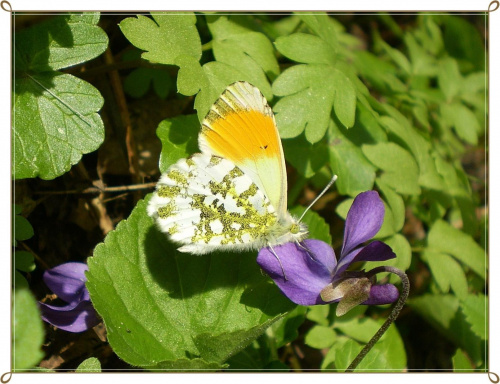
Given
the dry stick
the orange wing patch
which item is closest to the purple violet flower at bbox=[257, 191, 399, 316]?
the orange wing patch

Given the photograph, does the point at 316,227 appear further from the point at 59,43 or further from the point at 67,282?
the point at 59,43

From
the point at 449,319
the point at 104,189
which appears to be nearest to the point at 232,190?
the point at 104,189

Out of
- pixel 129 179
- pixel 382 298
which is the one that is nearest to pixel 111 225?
pixel 129 179

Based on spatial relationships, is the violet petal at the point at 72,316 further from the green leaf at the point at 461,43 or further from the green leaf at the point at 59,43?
Result: the green leaf at the point at 461,43

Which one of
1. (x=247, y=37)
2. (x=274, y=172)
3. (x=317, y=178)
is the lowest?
(x=317, y=178)

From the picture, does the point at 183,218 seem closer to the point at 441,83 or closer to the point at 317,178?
the point at 317,178

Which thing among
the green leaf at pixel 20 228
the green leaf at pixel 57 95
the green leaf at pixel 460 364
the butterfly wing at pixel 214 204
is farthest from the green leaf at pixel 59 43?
the green leaf at pixel 460 364
